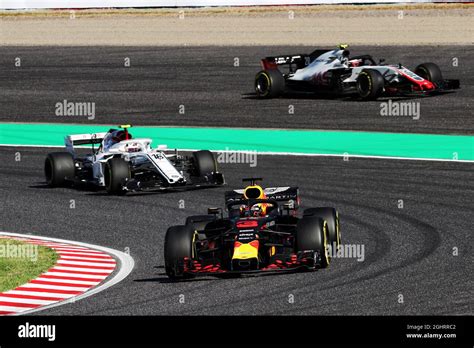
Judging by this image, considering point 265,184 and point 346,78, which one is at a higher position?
point 346,78

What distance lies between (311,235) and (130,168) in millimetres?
7829

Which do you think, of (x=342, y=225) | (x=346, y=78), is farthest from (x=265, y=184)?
(x=346, y=78)

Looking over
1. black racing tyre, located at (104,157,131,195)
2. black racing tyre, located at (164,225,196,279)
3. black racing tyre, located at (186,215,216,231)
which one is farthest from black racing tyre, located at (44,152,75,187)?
black racing tyre, located at (164,225,196,279)

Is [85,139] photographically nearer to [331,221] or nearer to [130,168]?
[130,168]

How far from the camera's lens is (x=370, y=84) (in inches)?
1300

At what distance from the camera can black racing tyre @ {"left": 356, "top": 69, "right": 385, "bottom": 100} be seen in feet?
108

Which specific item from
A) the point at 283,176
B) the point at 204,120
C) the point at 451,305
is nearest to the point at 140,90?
the point at 204,120

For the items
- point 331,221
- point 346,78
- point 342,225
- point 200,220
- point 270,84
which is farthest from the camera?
point 270,84

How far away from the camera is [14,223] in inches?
794

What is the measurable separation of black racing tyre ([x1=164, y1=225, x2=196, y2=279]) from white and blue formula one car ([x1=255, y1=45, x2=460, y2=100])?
58.8ft

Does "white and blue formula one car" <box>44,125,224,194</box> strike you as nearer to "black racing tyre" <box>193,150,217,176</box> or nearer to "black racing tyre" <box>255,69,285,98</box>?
"black racing tyre" <box>193,150,217,176</box>

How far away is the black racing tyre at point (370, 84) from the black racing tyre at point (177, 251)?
714 inches
